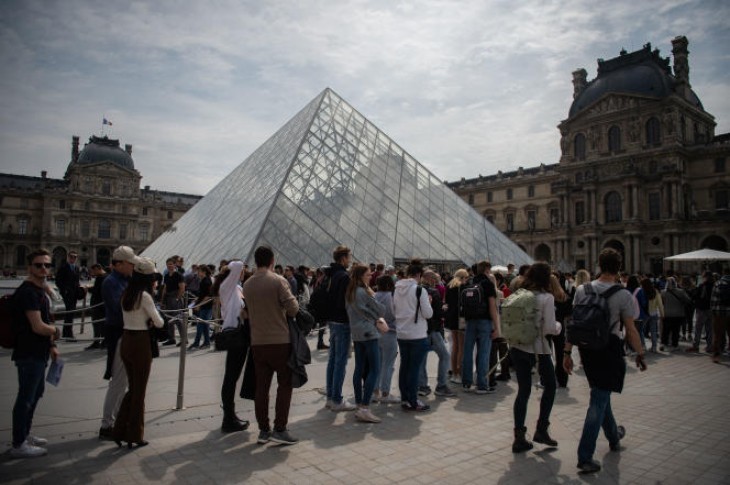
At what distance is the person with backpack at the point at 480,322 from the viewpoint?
18.4 feet

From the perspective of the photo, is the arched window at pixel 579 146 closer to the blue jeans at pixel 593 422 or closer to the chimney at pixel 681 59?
the chimney at pixel 681 59

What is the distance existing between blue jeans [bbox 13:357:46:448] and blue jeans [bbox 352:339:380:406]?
266cm

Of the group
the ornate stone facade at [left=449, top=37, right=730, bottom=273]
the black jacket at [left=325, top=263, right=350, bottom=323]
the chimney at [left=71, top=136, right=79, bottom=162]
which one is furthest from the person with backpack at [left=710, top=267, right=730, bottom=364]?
the chimney at [left=71, top=136, right=79, bottom=162]

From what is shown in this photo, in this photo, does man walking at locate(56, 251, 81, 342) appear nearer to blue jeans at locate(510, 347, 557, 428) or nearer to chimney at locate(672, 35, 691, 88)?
blue jeans at locate(510, 347, 557, 428)

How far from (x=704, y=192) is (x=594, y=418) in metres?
48.6

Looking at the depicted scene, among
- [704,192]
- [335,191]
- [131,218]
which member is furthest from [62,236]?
[704,192]

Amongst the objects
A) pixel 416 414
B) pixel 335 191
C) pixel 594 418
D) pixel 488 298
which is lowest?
pixel 416 414

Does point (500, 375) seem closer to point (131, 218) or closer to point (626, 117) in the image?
point (626, 117)

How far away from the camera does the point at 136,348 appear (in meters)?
3.70

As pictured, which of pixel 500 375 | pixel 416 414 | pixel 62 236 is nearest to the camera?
pixel 416 414

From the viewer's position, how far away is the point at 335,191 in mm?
17094

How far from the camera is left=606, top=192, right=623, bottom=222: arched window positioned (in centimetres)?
4509

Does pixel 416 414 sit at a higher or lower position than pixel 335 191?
lower

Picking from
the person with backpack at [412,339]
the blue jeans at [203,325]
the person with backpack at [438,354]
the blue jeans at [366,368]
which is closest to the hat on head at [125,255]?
the blue jeans at [366,368]
